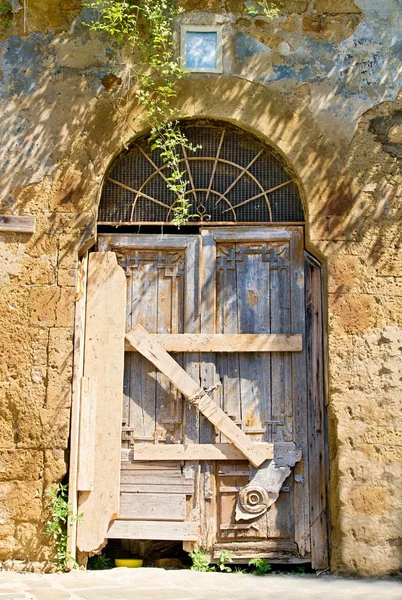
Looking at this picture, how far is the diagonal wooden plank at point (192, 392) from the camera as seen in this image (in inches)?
219

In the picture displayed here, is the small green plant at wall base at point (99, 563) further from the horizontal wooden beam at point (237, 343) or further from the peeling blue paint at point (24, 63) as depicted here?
the peeling blue paint at point (24, 63)

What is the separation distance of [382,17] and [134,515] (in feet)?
13.5

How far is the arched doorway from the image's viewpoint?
219 inches

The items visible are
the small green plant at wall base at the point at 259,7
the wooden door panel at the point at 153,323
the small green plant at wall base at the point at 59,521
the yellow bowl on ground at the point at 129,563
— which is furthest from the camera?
the small green plant at wall base at the point at 259,7

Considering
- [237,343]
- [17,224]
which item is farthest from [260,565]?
[17,224]

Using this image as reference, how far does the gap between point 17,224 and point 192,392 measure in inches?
69.2

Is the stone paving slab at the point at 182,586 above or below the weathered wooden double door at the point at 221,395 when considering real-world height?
below

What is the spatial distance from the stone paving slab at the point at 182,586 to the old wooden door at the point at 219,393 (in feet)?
1.19

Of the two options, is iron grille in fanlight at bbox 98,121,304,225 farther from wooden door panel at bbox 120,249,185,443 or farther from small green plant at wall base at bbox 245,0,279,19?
small green plant at wall base at bbox 245,0,279,19

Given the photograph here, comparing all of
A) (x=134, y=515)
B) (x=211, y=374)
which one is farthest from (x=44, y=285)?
(x=134, y=515)

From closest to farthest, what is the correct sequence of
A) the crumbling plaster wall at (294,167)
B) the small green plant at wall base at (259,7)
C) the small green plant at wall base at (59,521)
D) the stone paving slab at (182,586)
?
1. the stone paving slab at (182,586)
2. the small green plant at wall base at (59,521)
3. the crumbling plaster wall at (294,167)
4. the small green plant at wall base at (259,7)

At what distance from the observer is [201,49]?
588 cm

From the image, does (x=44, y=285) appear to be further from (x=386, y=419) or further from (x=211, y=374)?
(x=386, y=419)

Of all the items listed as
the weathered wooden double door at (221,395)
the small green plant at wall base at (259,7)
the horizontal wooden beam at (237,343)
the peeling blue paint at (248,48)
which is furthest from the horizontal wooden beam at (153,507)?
the small green plant at wall base at (259,7)
